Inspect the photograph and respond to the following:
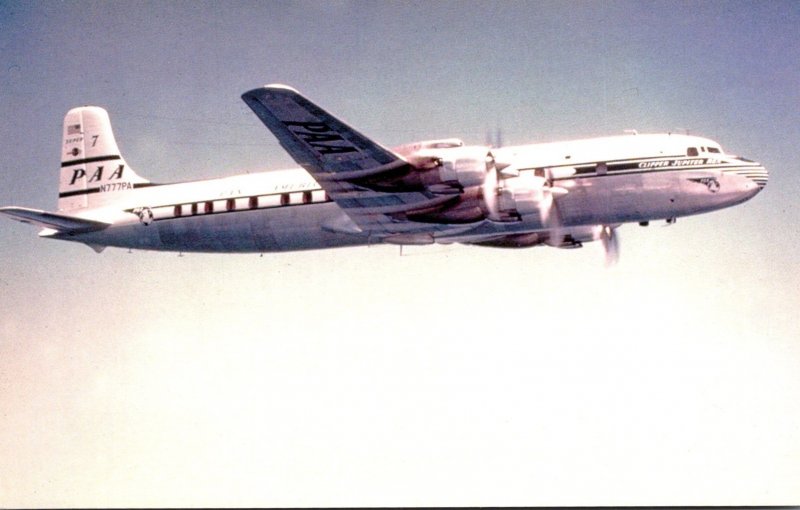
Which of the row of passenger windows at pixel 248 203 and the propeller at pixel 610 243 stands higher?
the row of passenger windows at pixel 248 203

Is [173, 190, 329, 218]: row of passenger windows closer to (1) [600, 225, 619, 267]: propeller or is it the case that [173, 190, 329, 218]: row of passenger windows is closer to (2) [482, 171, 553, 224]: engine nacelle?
(2) [482, 171, 553, 224]: engine nacelle

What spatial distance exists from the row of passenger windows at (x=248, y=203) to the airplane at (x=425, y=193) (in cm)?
2

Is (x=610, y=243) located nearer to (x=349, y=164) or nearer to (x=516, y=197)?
(x=516, y=197)

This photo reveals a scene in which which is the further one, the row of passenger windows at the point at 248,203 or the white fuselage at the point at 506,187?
the row of passenger windows at the point at 248,203

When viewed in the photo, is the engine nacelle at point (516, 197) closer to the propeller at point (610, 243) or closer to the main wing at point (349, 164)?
the main wing at point (349, 164)

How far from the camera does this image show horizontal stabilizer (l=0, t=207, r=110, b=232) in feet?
44.3

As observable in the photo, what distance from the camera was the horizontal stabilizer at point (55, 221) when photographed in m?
13.5

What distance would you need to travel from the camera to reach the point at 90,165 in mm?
16578

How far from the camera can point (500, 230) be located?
12867 millimetres

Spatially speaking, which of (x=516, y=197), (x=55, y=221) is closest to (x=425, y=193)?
(x=516, y=197)

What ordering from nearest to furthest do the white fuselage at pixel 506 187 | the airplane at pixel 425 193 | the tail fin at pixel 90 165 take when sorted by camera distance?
1. the airplane at pixel 425 193
2. the white fuselage at pixel 506 187
3. the tail fin at pixel 90 165

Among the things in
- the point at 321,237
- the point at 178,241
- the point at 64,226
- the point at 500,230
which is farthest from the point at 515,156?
the point at 64,226

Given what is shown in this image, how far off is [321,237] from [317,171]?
145 cm

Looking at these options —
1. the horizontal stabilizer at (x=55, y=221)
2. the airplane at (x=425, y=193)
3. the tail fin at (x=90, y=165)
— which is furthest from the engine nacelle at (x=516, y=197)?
the horizontal stabilizer at (x=55, y=221)
